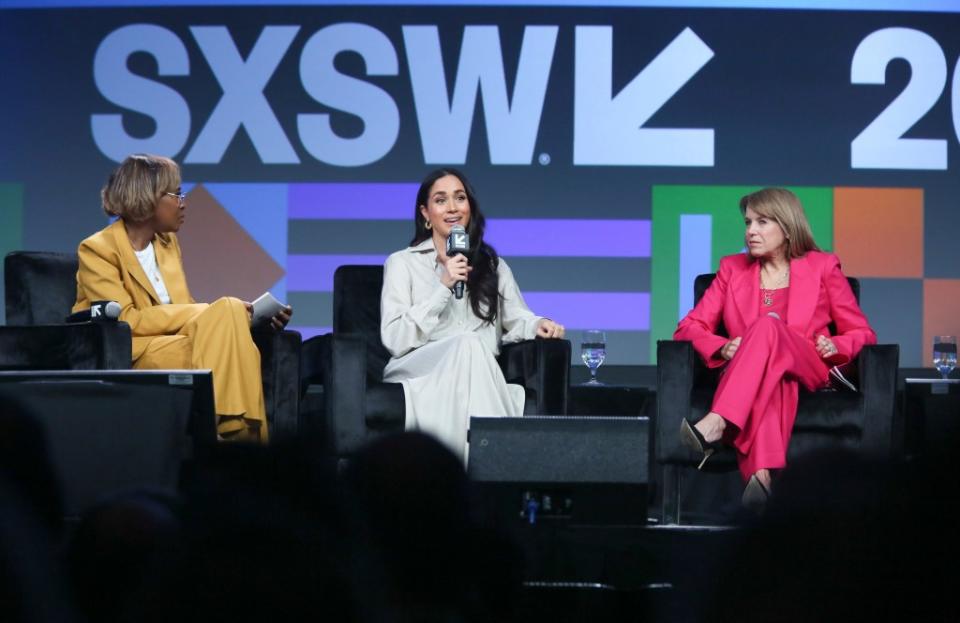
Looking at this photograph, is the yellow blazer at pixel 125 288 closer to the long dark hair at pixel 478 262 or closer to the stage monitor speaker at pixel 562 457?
the long dark hair at pixel 478 262

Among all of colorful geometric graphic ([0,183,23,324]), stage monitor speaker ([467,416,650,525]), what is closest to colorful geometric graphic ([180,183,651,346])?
colorful geometric graphic ([0,183,23,324])

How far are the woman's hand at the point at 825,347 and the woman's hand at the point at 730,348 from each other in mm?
273

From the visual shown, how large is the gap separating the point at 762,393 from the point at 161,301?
2092 mm

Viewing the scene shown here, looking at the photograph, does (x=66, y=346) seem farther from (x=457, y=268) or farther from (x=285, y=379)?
(x=457, y=268)

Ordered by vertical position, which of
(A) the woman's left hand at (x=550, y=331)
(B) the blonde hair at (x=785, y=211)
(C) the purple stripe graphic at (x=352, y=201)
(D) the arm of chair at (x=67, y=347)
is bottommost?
(D) the arm of chair at (x=67, y=347)

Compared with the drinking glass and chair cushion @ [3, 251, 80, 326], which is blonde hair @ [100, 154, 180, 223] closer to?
chair cushion @ [3, 251, 80, 326]

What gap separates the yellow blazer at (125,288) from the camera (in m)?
4.13

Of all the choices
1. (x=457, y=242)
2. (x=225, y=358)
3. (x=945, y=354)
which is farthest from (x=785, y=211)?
(x=225, y=358)

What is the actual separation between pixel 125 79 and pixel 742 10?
3015 mm

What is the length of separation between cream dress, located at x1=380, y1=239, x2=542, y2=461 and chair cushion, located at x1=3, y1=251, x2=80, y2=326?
1.18 meters

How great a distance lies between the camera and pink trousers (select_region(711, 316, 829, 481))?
3822 millimetres

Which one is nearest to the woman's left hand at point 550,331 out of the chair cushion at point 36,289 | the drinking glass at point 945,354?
the drinking glass at point 945,354

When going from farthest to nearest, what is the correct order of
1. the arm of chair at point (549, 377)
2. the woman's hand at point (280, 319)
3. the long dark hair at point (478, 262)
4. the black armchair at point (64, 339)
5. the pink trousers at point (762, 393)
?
the long dark hair at point (478, 262)
the woman's hand at point (280, 319)
the arm of chair at point (549, 377)
the black armchair at point (64, 339)
the pink trousers at point (762, 393)

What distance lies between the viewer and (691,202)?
19.2ft
